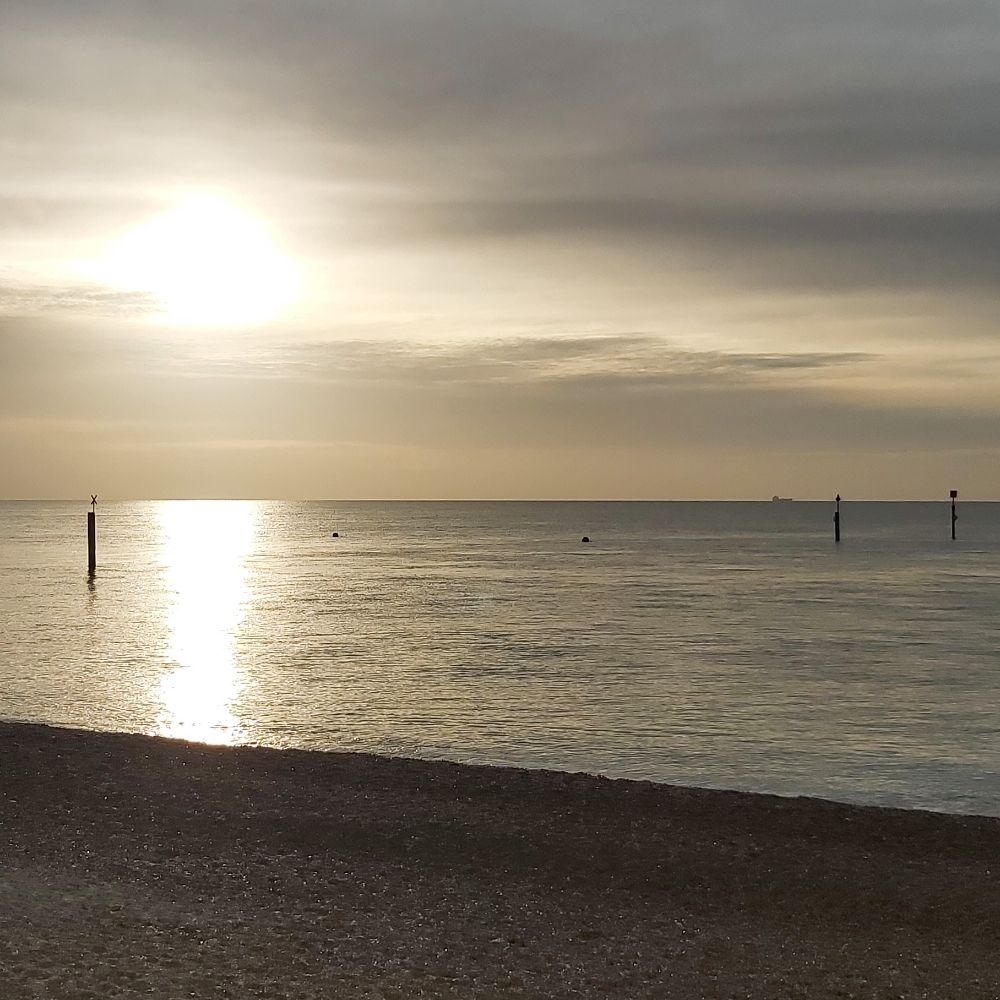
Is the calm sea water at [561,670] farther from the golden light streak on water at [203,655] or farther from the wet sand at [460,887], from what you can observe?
the wet sand at [460,887]

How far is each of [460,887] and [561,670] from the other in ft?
67.8

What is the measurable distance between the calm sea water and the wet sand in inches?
170

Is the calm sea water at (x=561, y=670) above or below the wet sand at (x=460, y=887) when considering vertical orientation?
below

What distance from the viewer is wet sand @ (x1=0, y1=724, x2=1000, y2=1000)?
9.20m

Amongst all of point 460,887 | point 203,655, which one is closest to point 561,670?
point 203,655

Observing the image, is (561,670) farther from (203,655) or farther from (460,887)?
(460,887)

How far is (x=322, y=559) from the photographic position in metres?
101

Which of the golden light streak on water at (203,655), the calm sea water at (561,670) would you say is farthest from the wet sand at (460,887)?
the golden light streak on water at (203,655)

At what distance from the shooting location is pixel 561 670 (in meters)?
32.2

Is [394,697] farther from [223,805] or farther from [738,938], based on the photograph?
[738,938]

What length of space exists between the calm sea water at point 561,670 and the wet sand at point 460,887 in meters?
4.32

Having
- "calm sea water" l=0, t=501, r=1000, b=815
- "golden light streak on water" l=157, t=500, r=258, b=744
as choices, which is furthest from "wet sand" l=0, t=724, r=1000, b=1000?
"golden light streak on water" l=157, t=500, r=258, b=744

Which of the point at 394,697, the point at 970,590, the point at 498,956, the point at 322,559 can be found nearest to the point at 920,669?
the point at 394,697

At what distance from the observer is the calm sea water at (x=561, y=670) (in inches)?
830
